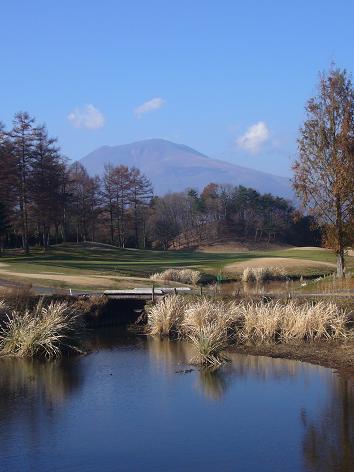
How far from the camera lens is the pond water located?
14.0 m

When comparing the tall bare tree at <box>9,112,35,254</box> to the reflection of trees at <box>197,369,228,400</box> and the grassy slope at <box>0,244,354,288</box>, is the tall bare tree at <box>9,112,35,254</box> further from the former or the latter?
the reflection of trees at <box>197,369,228,400</box>

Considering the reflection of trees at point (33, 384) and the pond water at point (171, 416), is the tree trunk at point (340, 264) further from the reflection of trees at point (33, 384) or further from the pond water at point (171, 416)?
the reflection of trees at point (33, 384)

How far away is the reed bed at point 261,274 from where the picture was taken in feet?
164

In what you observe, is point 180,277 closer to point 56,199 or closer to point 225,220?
point 56,199

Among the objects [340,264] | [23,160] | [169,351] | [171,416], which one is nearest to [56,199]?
[23,160]

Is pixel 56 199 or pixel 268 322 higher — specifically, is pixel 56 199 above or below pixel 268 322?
above

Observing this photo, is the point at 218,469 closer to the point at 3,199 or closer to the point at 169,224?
the point at 3,199

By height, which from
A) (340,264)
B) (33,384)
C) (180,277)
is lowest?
(33,384)

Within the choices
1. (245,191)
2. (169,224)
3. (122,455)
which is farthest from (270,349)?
(245,191)

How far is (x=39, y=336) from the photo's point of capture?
24531 millimetres

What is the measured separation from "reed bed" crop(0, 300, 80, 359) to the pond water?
0.61 meters

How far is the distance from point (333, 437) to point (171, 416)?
154 inches

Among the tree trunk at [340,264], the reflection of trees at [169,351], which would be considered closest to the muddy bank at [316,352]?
the reflection of trees at [169,351]

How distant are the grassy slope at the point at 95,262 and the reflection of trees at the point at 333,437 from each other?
2414 cm
